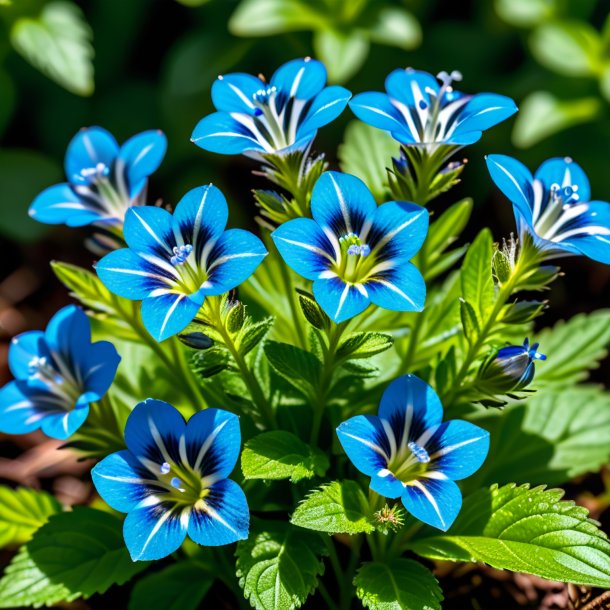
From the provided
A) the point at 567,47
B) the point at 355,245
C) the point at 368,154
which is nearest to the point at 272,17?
the point at 368,154

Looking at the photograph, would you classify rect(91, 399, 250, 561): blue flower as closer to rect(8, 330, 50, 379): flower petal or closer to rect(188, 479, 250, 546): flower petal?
rect(188, 479, 250, 546): flower petal

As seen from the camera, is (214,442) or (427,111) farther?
(427,111)

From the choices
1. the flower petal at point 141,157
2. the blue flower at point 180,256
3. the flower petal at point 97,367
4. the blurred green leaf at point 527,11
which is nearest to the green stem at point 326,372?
the blue flower at point 180,256

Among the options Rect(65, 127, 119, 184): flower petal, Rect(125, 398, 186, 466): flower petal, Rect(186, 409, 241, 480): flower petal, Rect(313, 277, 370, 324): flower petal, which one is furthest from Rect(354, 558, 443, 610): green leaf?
Rect(65, 127, 119, 184): flower petal

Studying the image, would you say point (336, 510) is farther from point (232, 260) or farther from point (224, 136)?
point (224, 136)

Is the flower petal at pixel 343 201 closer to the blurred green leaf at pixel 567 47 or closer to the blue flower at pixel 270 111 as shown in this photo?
the blue flower at pixel 270 111
